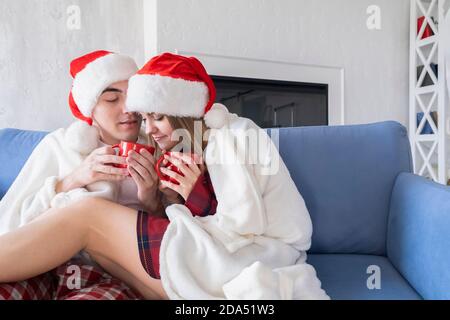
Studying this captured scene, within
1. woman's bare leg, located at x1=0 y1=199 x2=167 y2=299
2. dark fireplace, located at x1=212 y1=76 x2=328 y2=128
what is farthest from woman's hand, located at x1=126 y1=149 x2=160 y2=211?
dark fireplace, located at x1=212 y1=76 x2=328 y2=128

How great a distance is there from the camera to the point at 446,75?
2.84 meters

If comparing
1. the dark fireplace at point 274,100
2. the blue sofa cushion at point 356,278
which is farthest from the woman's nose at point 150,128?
the dark fireplace at point 274,100

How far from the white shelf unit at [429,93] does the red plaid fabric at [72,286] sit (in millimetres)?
2814

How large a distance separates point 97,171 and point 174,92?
0.97 feet

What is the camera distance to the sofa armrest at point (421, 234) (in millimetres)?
829

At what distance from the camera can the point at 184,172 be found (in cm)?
99

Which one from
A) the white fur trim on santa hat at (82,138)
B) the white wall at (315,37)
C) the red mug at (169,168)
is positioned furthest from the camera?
the white wall at (315,37)

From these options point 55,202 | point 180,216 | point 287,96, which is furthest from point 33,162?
point 287,96

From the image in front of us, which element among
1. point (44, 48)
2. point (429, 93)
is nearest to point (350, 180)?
point (44, 48)

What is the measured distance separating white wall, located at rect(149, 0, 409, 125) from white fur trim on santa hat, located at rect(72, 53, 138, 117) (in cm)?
132

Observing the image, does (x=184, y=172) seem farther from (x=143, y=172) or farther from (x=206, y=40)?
(x=206, y=40)

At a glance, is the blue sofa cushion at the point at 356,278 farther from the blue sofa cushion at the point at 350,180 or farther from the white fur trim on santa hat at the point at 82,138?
the white fur trim on santa hat at the point at 82,138

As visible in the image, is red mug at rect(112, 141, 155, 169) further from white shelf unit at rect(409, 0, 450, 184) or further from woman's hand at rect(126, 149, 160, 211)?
white shelf unit at rect(409, 0, 450, 184)
